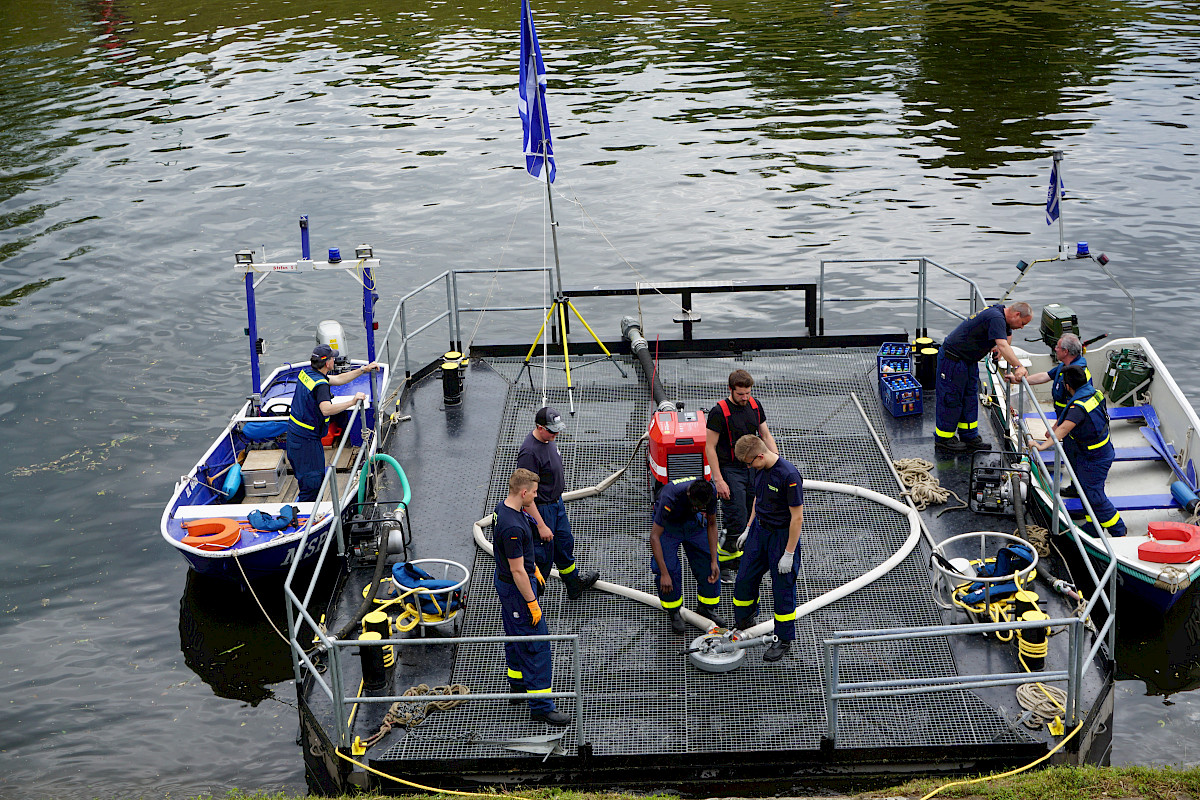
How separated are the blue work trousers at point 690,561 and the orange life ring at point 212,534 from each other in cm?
530

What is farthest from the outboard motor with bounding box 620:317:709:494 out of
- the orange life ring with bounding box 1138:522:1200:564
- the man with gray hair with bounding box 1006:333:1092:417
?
the orange life ring with bounding box 1138:522:1200:564

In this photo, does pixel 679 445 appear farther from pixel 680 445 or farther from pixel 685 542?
pixel 685 542

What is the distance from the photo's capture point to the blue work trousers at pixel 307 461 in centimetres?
1308

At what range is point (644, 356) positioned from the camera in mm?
14852

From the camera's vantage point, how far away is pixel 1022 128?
100ft

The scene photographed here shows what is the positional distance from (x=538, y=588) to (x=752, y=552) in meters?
1.87

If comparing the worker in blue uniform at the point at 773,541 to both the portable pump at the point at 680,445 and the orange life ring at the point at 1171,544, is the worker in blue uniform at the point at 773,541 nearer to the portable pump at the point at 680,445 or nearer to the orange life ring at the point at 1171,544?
the portable pump at the point at 680,445

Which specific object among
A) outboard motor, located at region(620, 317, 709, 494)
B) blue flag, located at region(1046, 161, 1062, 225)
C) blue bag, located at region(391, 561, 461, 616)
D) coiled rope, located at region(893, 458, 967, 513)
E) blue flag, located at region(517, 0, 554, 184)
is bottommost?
coiled rope, located at region(893, 458, 967, 513)

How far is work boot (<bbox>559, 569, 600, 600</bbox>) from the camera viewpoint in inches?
418

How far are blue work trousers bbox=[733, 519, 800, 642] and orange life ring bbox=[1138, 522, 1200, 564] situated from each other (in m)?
4.43

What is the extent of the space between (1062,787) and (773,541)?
9.28 feet

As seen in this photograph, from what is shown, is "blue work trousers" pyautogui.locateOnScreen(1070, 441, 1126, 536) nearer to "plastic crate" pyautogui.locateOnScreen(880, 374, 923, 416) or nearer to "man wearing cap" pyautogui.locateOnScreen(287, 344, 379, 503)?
"plastic crate" pyautogui.locateOnScreen(880, 374, 923, 416)

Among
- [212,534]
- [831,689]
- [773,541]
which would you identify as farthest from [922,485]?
[212,534]

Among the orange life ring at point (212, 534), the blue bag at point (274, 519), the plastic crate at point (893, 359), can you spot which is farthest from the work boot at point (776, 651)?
the orange life ring at point (212, 534)
